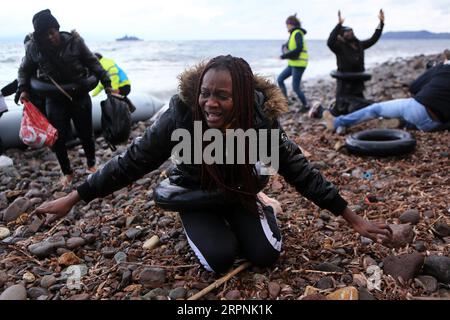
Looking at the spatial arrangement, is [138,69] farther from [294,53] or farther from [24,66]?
[24,66]

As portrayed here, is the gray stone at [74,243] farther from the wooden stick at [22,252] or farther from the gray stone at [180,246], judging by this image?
the gray stone at [180,246]

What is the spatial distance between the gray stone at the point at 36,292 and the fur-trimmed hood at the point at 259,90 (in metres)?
1.46

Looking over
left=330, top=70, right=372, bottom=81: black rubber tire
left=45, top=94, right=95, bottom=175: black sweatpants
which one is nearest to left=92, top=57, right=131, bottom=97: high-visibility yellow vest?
left=45, top=94, right=95, bottom=175: black sweatpants

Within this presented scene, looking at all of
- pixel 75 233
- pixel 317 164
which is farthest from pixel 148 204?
pixel 317 164

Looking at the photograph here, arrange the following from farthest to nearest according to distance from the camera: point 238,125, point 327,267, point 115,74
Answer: point 115,74 → point 327,267 → point 238,125

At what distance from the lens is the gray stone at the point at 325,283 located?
7.88 ft

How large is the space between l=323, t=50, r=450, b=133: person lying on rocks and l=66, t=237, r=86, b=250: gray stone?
14.3 ft

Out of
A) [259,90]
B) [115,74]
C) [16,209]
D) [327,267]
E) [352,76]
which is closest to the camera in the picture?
[259,90]

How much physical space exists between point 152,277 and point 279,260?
33.5 inches

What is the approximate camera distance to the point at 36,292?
2.49 metres

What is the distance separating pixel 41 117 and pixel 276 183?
8.94 ft

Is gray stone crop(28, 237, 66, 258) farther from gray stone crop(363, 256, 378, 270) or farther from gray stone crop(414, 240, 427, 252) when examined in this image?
gray stone crop(414, 240, 427, 252)

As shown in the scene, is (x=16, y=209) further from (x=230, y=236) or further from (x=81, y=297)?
(x=230, y=236)

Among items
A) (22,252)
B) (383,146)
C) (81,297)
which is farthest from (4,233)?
(383,146)
